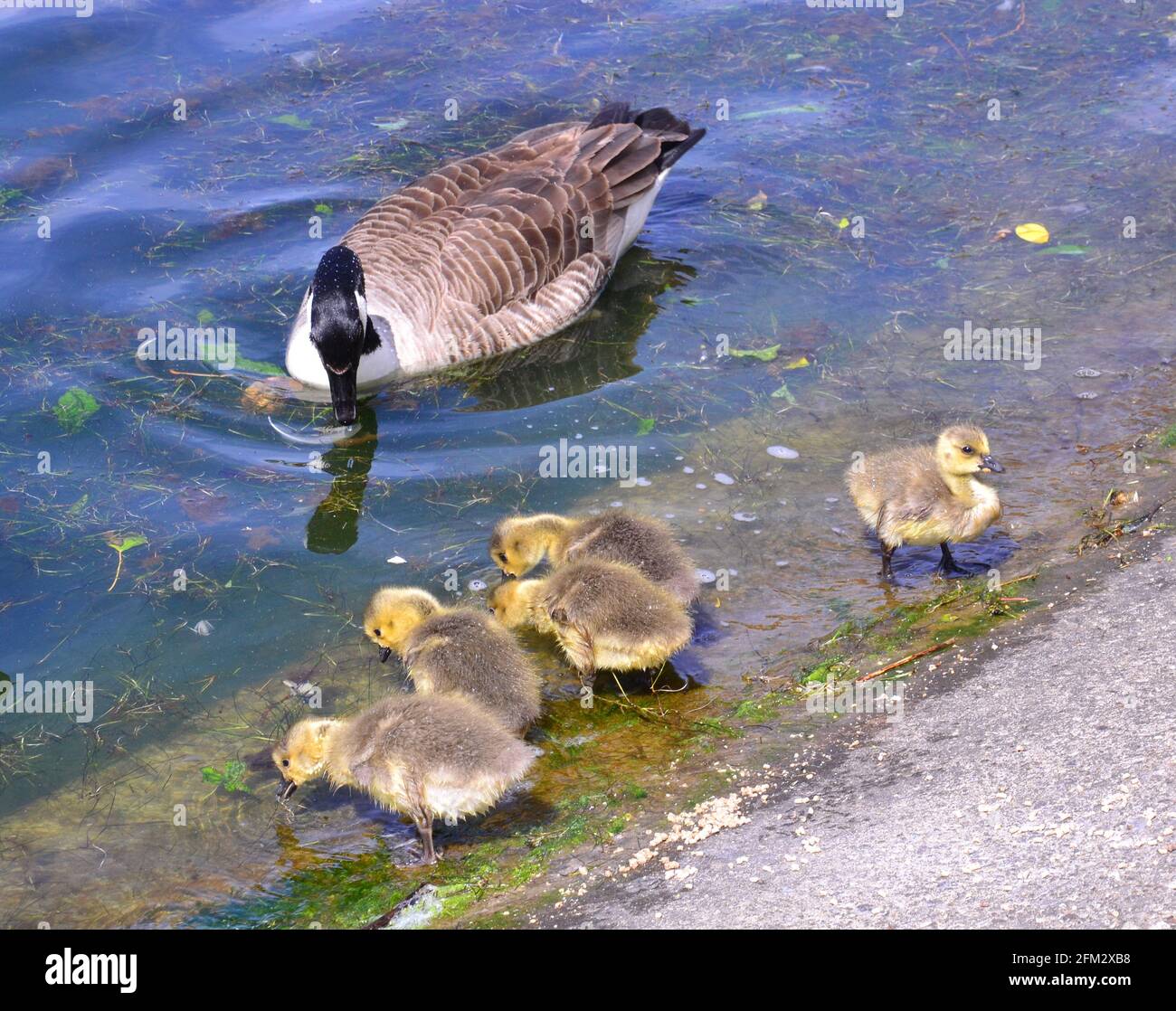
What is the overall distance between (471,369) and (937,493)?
4.34 meters

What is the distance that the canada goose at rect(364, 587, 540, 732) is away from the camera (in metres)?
5.97

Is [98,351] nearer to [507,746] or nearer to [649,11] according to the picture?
[507,746]

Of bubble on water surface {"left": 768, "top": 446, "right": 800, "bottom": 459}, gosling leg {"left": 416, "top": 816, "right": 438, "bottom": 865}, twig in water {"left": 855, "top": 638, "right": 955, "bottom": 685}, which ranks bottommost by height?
gosling leg {"left": 416, "top": 816, "right": 438, "bottom": 865}

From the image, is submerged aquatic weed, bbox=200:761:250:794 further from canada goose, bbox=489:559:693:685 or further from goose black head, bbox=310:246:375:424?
goose black head, bbox=310:246:375:424

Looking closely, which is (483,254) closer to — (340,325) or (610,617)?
(340,325)

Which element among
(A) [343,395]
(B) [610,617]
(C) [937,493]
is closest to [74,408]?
(A) [343,395]

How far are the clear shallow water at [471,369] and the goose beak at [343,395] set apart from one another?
0.19 m

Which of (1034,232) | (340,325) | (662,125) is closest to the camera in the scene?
(340,325)

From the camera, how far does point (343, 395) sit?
358 inches

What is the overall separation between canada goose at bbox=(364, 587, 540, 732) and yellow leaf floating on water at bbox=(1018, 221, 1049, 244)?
6.85 metres

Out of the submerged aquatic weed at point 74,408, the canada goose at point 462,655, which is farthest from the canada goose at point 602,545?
the submerged aquatic weed at point 74,408

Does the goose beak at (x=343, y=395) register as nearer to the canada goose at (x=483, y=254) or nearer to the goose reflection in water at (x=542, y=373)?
the canada goose at (x=483, y=254)

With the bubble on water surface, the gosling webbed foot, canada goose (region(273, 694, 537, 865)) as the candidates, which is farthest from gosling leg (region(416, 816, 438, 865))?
the bubble on water surface

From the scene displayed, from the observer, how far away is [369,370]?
9.65 meters
